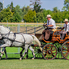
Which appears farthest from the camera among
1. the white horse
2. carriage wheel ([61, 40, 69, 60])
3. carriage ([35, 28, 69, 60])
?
carriage wheel ([61, 40, 69, 60])

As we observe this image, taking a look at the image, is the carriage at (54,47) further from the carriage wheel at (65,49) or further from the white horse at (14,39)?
the white horse at (14,39)

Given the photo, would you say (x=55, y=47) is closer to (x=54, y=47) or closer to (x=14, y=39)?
(x=54, y=47)

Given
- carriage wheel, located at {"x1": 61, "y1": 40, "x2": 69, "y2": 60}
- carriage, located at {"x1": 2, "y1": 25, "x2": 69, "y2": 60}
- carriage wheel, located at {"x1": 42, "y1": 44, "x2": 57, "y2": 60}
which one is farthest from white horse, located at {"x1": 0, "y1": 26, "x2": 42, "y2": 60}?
carriage wheel, located at {"x1": 61, "y1": 40, "x2": 69, "y2": 60}

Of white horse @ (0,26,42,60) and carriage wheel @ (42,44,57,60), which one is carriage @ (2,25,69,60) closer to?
carriage wheel @ (42,44,57,60)

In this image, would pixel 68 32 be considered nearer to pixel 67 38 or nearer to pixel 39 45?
pixel 67 38

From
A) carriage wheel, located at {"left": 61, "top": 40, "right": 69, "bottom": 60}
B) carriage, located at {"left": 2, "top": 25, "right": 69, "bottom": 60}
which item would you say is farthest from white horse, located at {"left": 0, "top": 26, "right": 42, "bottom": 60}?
carriage wheel, located at {"left": 61, "top": 40, "right": 69, "bottom": 60}

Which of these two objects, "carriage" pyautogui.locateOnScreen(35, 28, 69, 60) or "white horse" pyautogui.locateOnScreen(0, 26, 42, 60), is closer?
"white horse" pyautogui.locateOnScreen(0, 26, 42, 60)

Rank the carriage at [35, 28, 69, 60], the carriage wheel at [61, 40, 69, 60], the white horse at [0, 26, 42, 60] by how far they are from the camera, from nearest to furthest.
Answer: the white horse at [0, 26, 42, 60] → the carriage at [35, 28, 69, 60] → the carriage wheel at [61, 40, 69, 60]

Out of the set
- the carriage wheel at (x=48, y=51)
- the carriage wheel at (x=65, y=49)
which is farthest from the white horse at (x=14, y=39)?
the carriage wheel at (x=65, y=49)

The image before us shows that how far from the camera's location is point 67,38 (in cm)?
916

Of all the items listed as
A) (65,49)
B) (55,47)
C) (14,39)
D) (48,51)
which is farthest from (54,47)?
(14,39)

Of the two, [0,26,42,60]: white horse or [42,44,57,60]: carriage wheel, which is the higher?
[0,26,42,60]: white horse

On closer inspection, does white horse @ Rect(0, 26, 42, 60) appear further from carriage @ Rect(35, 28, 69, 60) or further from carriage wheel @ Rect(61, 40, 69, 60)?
carriage wheel @ Rect(61, 40, 69, 60)
